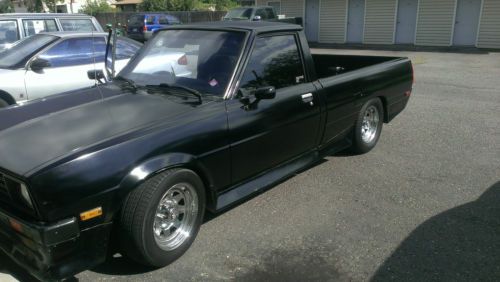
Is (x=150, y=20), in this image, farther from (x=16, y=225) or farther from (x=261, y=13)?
(x=16, y=225)

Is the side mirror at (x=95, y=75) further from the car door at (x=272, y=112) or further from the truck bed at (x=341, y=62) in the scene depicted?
the truck bed at (x=341, y=62)

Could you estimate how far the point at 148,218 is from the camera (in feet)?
9.44

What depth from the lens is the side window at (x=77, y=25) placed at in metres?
9.38

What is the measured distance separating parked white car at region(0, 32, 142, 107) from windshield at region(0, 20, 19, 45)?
2.48 meters

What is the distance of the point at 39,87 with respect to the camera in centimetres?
632

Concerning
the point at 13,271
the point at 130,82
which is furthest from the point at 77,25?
the point at 13,271

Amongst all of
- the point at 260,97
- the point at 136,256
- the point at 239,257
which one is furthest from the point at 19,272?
the point at 260,97

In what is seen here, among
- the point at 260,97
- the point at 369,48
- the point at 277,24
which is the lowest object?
the point at 369,48

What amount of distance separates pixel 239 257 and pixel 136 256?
79 centimetres

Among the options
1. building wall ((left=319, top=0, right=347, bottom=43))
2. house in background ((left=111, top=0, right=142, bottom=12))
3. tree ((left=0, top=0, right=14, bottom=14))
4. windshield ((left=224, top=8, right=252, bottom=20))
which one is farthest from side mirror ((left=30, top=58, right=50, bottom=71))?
house in background ((left=111, top=0, right=142, bottom=12))

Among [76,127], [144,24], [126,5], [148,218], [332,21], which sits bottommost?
[148,218]

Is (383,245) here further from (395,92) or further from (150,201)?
(395,92)

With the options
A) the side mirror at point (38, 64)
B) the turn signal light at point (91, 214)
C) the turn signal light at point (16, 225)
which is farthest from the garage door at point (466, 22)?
the turn signal light at point (16, 225)

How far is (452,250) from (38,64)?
229 inches
